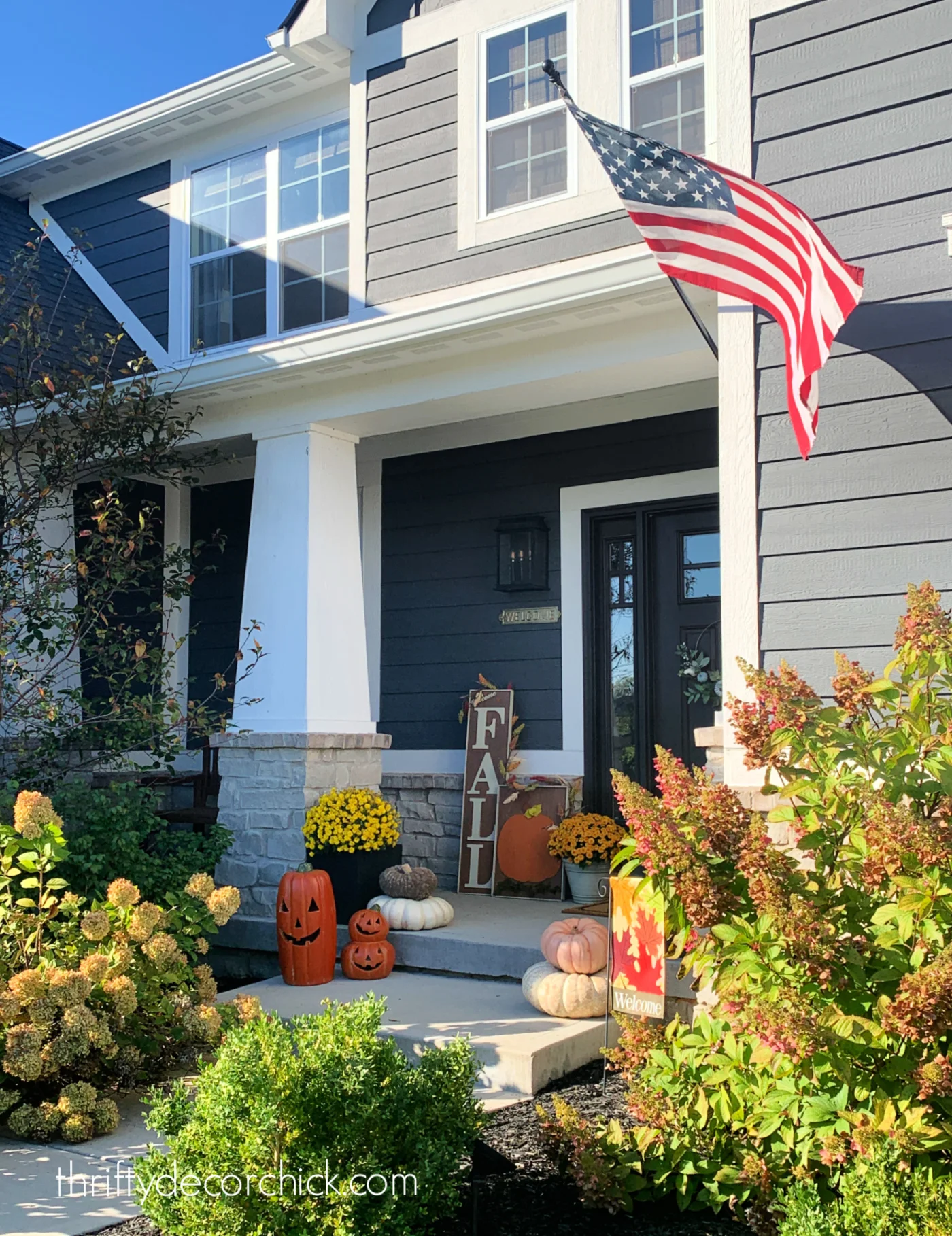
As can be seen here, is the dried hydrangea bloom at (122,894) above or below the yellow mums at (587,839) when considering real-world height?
above

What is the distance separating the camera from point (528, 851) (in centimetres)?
665

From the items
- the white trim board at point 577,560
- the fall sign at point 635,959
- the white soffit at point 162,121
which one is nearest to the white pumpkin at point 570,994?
the fall sign at point 635,959

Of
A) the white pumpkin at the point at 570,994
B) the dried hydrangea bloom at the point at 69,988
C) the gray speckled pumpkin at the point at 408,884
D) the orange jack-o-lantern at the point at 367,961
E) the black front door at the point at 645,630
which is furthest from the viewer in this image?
the black front door at the point at 645,630

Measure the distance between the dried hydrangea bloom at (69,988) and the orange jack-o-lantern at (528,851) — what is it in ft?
11.1

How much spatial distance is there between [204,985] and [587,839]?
2.60 meters

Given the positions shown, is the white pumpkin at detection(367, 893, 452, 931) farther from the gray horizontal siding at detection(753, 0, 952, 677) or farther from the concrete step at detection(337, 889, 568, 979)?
the gray horizontal siding at detection(753, 0, 952, 677)

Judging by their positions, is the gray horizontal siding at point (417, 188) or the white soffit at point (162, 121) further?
the white soffit at point (162, 121)

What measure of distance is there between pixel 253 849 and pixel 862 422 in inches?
148

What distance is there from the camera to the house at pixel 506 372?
4324 millimetres

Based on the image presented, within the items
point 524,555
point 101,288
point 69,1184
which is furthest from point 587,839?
point 101,288

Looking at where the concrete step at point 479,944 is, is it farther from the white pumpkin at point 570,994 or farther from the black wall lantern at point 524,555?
the black wall lantern at point 524,555

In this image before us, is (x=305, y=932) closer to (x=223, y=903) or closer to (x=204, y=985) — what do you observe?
(x=204, y=985)

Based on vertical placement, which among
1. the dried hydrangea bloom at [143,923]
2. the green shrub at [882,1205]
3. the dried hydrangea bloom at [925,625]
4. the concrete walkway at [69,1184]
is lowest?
the concrete walkway at [69,1184]

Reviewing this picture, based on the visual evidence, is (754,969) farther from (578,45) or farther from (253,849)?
(578,45)
